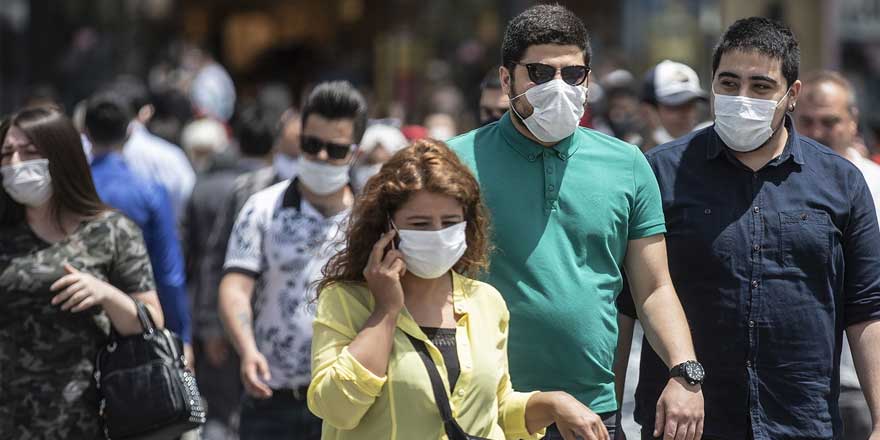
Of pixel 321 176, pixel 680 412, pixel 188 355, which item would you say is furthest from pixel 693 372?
pixel 188 355

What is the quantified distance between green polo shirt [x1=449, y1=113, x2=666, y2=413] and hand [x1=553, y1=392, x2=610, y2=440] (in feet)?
1.54

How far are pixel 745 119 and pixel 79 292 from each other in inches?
92.0

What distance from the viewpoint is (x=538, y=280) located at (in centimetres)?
450

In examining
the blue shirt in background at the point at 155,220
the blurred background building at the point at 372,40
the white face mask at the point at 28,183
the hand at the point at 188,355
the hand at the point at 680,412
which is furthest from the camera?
the blurred background building at the point at 372,40

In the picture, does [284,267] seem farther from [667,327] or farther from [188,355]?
[667,327]

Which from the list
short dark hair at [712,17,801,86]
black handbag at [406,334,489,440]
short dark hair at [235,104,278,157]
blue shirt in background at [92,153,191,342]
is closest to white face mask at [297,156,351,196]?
blue shirt in background at [92,153,191,342]

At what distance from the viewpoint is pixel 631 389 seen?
6.03m

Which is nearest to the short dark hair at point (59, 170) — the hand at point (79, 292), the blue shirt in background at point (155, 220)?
the hand at point (79, 292)

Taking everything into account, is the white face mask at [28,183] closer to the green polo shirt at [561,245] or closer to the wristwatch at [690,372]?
the green polo shirt at [561,245]

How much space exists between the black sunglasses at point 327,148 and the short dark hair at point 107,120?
1.97m

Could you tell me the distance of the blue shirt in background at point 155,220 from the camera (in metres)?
6.98

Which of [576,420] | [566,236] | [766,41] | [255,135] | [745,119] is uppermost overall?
[766,41]

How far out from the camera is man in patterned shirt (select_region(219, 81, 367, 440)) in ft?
20.1

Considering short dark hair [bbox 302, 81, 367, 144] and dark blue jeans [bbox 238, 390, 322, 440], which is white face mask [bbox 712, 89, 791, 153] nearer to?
short dark hair [bbox 302, 81, 367, 144]
